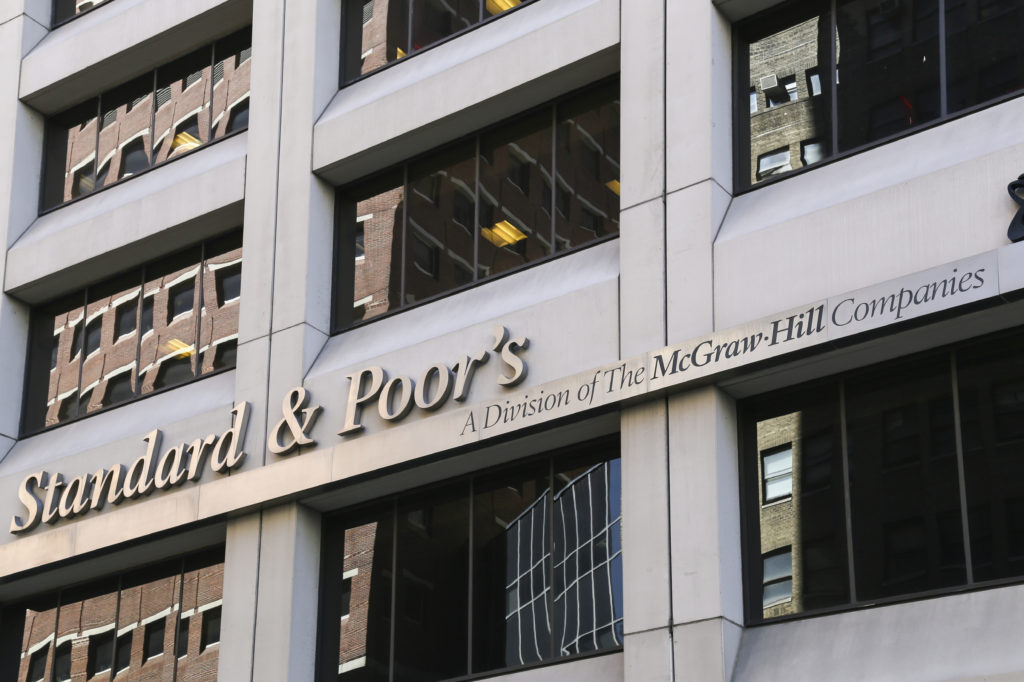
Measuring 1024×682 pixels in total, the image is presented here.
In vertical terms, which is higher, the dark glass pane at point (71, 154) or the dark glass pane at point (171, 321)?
the dark glass pane at point (71, 154)

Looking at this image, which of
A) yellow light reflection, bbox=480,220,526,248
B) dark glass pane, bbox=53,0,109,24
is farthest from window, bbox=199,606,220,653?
dark glass pane, bbox=53,0,109,24

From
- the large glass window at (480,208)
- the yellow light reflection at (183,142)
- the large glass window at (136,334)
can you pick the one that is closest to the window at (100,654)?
the large glass window at (136,334)

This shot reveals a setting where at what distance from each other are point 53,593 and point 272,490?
5.55 metres

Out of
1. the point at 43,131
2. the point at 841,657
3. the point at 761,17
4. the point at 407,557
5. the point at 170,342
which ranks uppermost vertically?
the point at 43,131

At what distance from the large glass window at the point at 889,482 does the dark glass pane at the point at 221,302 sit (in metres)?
9.19

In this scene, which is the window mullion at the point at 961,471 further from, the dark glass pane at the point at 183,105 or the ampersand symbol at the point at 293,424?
the dark glass pane at the point at 183,105

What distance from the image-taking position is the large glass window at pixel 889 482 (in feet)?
57.4

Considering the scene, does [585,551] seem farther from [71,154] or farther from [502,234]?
[71,154]

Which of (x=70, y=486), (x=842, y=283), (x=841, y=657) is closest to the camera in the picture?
(x=841, y=657)

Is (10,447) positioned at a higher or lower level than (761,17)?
lower

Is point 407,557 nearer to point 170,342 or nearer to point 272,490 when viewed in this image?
point 272,490

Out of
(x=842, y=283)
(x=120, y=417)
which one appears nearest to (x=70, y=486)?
(x=120, y=417)

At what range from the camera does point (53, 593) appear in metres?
26.3

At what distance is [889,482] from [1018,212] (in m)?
3.15
